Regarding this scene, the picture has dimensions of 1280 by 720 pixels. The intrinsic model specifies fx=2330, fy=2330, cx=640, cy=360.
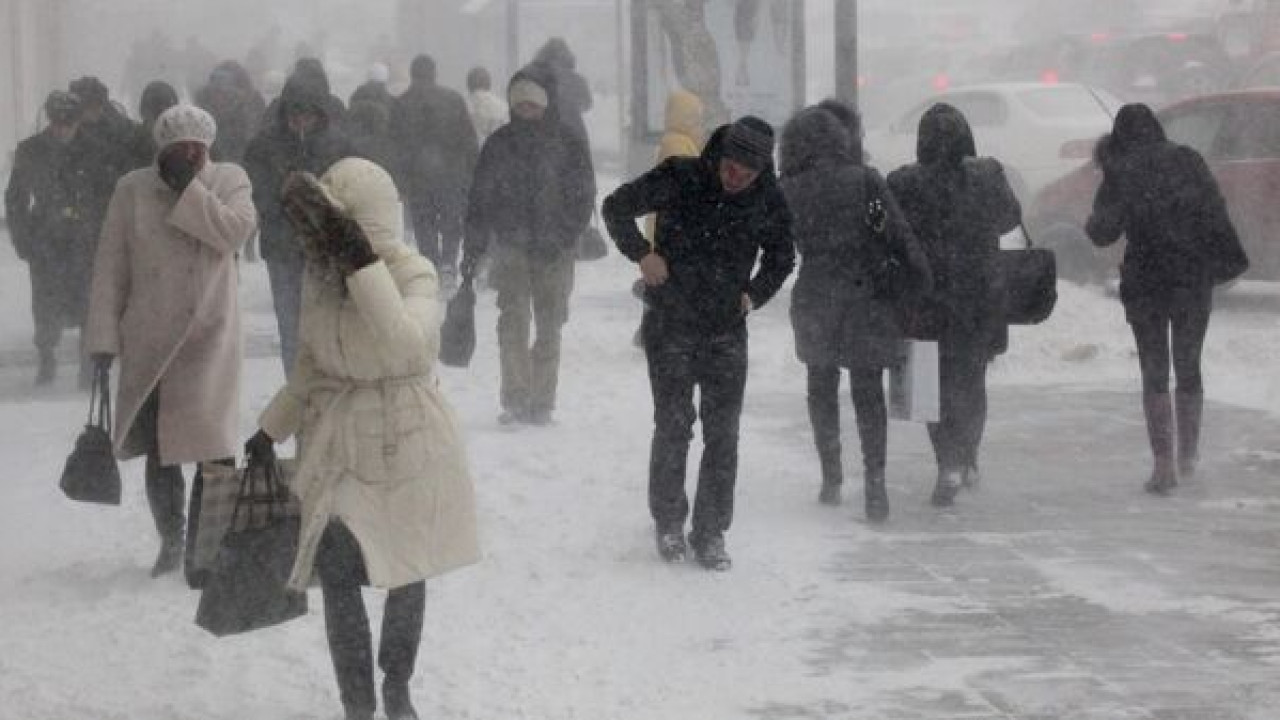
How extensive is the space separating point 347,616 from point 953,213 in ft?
14.1

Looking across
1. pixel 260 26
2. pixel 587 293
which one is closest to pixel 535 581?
pixel 587 293

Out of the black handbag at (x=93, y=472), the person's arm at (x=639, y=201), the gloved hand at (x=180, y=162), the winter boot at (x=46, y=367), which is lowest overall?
the winter boot at (x=46, y=367)

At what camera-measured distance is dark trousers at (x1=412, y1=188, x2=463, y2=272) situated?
17422 mm

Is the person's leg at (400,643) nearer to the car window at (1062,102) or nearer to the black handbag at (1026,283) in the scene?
the black handbag at (1026,283)

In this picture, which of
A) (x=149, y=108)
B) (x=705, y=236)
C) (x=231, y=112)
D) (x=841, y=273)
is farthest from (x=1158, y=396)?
(x=231, y=112)

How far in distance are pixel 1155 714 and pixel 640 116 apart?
1041 cm

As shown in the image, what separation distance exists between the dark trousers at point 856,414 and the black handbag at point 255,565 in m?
3.65

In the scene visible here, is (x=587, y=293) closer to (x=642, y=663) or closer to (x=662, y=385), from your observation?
(x=662, y=385)

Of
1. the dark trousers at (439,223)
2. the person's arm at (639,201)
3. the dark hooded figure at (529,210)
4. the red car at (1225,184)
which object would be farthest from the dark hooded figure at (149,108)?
the red car at (1225,184)

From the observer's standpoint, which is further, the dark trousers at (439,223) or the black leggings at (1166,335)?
the dark trousers at (439,223)

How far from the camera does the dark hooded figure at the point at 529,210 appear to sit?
11.6 m

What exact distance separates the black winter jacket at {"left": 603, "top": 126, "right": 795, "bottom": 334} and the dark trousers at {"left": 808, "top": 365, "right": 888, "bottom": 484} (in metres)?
1.30

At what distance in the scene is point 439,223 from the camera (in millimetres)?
17922

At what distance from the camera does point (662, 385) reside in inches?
338
